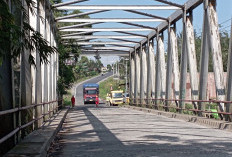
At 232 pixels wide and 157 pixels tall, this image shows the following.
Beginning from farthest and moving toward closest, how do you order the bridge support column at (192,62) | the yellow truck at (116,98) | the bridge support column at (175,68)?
the yellow truck at (116,98), the bridge support column at (175,68), the bridge support column at (192,62)

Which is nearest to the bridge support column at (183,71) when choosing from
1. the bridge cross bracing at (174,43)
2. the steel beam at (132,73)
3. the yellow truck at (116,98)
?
the bridge cross bracing at (174,43)

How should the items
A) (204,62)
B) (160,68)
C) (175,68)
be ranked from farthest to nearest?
(160,68)
(175,68)
(204,62)

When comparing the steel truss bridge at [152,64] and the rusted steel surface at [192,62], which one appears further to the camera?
the rusted steel surface at [192,62]

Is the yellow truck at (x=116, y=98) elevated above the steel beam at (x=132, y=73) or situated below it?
below

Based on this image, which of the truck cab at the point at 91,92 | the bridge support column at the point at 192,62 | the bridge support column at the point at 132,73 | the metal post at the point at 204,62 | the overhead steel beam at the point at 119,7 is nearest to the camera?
the metal post at the point at 204,62

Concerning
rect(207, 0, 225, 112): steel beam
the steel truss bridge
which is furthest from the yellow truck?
rect(207, 0, 225, 112): steel beam

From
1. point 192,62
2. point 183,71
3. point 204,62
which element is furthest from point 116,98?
point 204,62

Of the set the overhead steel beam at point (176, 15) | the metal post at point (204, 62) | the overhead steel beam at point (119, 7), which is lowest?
the metal post at point (204, 62)

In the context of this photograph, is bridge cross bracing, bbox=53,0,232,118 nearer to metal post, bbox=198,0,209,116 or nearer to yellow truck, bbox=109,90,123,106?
metal post, bbox=198,0,209,116

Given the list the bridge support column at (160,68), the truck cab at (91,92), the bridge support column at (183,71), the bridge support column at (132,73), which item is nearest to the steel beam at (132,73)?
the bridge support column at (132,73)

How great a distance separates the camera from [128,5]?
81.5 feet

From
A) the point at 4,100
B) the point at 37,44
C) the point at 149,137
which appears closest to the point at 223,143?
the point at 149,137

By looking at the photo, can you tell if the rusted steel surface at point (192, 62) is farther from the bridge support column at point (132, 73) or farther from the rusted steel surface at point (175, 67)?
the bridge support column at point (132, 73)

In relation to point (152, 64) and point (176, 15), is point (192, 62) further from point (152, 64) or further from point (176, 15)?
point (152, 64)
